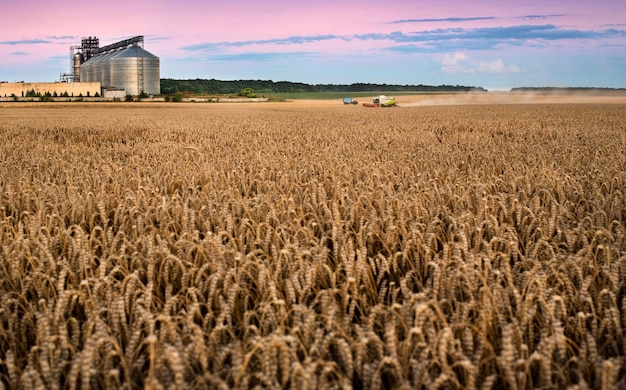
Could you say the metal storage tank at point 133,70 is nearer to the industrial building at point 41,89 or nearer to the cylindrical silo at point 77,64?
the industrial building at point 41,89

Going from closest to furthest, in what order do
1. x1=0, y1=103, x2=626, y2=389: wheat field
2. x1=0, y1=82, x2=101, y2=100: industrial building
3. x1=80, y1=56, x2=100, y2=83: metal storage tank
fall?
x1=0, y1=103, x2=626, y2=389: wheat field
x1=0, y1=82, x2=101, y2=100: industrial building
x1=80, y1=56, x2=100, y2=83: metal storage tank

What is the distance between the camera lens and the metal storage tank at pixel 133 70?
68312 mm

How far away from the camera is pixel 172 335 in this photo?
6.84 ft

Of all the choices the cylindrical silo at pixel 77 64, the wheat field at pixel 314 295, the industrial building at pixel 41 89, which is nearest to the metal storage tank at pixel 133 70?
the industrial building at pixel 41 89

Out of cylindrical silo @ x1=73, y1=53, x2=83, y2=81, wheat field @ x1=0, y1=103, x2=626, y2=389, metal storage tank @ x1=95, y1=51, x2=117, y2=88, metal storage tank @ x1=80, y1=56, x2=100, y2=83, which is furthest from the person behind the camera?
cylindrical silo @ x1=73, y1=53, x2=83, y2=81

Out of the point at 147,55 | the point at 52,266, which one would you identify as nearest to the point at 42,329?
the point at 52,266

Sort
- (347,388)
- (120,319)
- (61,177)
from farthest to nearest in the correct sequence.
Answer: (61,177), (120,319), (347,388)

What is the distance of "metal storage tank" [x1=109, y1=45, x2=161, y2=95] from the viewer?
Result: 6831 centimetres

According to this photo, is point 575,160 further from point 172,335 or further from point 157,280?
Result: point 172,335

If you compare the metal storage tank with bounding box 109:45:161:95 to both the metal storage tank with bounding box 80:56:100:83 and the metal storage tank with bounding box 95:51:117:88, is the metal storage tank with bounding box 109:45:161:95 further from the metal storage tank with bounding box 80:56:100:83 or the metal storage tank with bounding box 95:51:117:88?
the metal storage tank with bounding box 80:56:100:83

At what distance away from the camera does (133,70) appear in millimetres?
68562

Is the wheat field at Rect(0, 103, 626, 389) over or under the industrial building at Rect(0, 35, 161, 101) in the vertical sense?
under

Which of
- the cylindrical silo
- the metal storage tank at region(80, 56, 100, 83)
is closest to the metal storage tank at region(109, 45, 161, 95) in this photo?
the metal storage tank at region(80, 56, 100, 83)

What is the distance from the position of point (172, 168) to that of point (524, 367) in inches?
216
